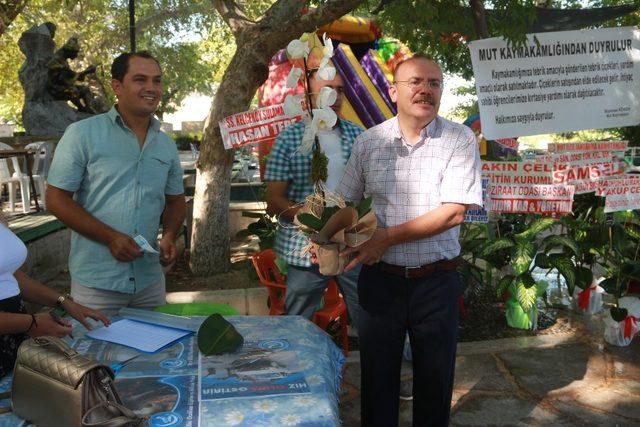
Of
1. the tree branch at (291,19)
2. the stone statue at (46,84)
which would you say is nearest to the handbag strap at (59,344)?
the tree branch at (291,19)

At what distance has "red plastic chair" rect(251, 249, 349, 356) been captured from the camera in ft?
13.3

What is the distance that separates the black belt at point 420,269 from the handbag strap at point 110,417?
1.42m

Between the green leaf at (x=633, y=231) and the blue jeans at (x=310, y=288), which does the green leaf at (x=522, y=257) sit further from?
the blue jeans at (x=310, y=288)

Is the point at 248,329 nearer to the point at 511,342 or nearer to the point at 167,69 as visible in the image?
the point at 511,342

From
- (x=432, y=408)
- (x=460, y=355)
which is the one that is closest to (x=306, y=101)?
(x=432, y=408)

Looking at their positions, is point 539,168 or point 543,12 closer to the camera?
point 539,168

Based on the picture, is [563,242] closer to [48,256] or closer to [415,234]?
[415,234]

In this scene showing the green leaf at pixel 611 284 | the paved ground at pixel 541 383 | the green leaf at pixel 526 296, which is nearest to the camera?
the paved ground at pixel 541 383

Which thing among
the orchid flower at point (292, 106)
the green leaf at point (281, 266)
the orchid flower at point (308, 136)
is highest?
the orchid flower at point (292, 106)

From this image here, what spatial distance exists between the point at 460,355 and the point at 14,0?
464 inches

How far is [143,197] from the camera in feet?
8.90

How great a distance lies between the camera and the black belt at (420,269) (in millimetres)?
2461

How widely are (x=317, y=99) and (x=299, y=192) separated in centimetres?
116

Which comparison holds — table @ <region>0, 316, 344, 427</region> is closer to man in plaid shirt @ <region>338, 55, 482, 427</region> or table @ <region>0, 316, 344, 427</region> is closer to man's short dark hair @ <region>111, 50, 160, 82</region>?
man in plaid shirt @ <region>338, 55, 482, 427</region>
